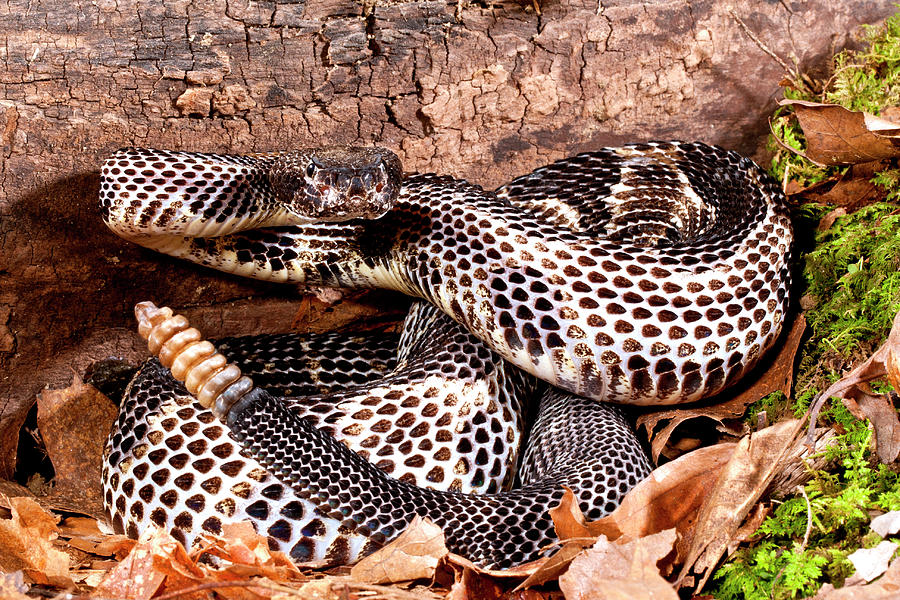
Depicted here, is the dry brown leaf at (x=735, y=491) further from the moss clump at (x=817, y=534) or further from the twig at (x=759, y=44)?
the twig at (x=759, y=44)

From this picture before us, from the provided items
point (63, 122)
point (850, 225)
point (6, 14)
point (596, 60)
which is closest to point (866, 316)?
point (850, 225)

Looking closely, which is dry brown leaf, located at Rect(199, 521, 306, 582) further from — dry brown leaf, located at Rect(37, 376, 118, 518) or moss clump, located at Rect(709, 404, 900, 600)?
moss clump, located at Rect(709, 404, 900, 600)

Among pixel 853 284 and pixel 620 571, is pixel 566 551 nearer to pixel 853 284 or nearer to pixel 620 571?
pixel 620 571

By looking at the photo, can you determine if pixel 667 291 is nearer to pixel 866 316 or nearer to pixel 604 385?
pixel 604 385

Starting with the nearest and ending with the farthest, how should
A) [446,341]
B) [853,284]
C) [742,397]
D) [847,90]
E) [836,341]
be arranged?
1. [836,341]
2. [853,284]
3. [742,397]
4. [446,341]
5. [847,90]

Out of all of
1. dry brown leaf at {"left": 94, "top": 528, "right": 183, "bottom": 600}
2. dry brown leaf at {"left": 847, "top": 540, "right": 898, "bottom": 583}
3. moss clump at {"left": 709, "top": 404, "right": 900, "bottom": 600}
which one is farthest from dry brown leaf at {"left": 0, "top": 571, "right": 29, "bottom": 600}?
dry brown leaf at {"left": 847, "top": 540, "right": 898, "bottom": 583}

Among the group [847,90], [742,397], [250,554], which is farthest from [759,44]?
[250,554]
